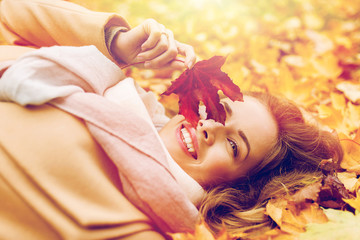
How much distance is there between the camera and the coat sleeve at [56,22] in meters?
1.29

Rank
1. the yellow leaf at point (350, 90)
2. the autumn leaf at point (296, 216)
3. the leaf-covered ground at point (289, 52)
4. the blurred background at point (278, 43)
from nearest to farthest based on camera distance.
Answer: the autumn leaf at point (296, 216), the leaf-covered ground at point (289, 52), the yellow leaf at point (350, 90), the blurred background at point (278, 43)

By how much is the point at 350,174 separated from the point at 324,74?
95 cm

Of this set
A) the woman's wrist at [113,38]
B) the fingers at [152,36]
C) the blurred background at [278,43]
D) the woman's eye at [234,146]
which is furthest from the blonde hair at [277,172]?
the woman's wrist at [113,38]

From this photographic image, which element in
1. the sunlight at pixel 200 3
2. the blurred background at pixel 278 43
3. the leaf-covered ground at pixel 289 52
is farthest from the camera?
the sunlight at pixel 200 3

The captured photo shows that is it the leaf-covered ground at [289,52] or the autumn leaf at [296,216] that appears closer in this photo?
the autumn leaf at [296,216]

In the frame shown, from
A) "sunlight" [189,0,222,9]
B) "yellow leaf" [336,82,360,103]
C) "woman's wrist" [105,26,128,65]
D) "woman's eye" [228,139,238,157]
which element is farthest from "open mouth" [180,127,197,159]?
"sunlight" [189,0,222,9]

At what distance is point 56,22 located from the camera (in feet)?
4.44

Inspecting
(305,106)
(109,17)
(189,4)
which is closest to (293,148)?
Result: (305,106)

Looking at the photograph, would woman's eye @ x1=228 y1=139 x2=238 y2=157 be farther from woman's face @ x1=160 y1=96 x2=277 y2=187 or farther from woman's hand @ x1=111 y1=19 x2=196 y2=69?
woman's hand @ x1=111 y1=19 x2=196 y2=69

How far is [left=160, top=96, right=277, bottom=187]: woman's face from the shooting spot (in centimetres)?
116

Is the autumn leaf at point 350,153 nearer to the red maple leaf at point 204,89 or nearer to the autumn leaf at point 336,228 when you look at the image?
the autumn leaf at point 336,228

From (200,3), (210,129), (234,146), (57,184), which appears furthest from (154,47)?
(200,3)

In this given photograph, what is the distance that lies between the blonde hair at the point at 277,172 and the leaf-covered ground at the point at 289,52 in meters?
0.08

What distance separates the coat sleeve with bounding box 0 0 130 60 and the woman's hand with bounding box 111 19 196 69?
0.08 m
